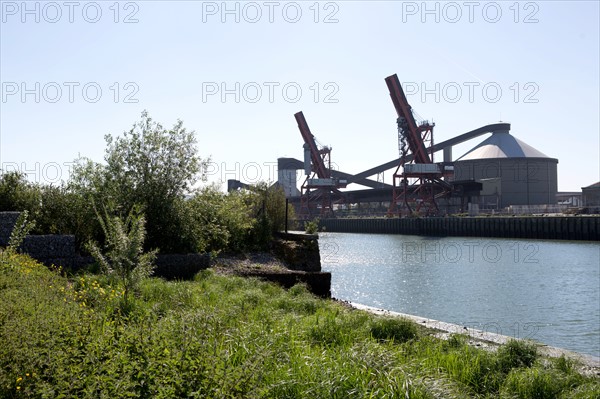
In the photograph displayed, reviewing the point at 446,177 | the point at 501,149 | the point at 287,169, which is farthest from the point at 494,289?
the point at 287,169

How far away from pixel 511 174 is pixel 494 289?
7457 cm

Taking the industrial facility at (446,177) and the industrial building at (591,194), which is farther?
the industrial building at (591,194)

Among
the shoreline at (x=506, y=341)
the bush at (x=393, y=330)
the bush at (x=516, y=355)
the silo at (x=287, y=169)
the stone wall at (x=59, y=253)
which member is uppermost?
the silo at (x=287, y=169)

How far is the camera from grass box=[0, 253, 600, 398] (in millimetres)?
3906

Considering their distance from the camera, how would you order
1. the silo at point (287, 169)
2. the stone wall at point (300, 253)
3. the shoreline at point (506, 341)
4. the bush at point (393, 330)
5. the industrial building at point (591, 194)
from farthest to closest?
the silo at point (287, 169) → the industrial building at point (591, 194) → the stone wall at point (300, 253) → the bush at point (393, 330) → the shoreline at point (506, 341)

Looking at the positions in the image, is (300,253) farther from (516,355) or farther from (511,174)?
(511,174)

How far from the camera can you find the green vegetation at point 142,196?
14.0 m

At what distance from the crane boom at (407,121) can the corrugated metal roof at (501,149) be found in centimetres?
2906

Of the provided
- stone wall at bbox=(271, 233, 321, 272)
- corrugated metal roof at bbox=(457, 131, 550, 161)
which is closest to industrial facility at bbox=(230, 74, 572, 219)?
corrugated metal roof at bbox=(457, 131, 550, 161)

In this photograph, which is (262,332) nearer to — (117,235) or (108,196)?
(117,235)

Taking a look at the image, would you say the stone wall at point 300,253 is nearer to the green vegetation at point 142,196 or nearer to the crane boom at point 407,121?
the green vegetation at point 142,196

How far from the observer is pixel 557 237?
52.6 meters

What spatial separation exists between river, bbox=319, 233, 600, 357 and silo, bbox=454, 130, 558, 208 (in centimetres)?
5253

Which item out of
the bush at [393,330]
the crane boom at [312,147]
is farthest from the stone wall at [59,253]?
the crane boom at [312,147]
